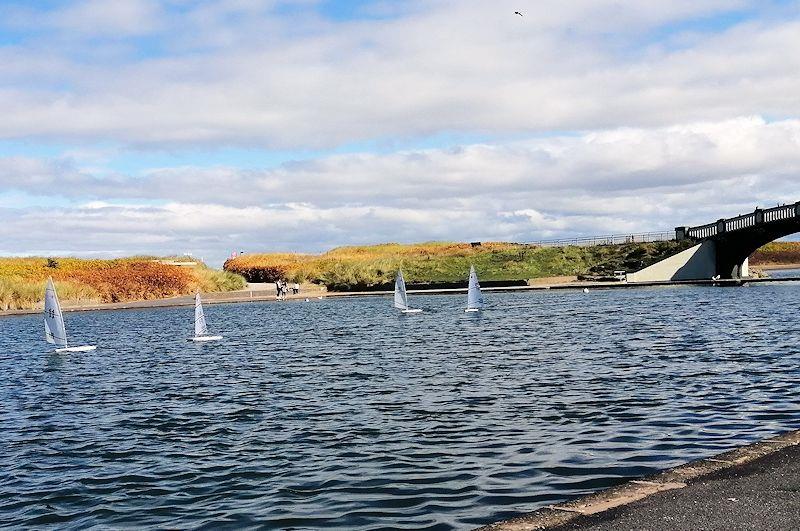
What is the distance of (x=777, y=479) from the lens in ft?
39.1

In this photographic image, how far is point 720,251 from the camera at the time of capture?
396 ft

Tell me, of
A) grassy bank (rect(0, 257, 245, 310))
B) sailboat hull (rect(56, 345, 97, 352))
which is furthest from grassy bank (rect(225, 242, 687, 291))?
sailboat hull (rect(56, 345, 97, 352))

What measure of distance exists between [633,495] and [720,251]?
117087mm

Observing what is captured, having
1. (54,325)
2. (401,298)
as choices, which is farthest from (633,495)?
(401,298)

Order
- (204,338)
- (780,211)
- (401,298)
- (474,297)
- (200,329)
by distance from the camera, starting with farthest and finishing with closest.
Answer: (780,211) → (401,298) → (474,297) → (200,329) → (204,338)

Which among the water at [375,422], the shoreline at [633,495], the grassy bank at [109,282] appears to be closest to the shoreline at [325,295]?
the grassy bank at [109,282]

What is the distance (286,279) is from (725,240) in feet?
229

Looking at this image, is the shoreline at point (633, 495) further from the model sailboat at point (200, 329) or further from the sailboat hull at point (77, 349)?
the model sailboat at point (200, 329)

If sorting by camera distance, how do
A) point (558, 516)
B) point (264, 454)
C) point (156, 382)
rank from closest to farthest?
point (558, 516), point (264, 454), point (156, 382)

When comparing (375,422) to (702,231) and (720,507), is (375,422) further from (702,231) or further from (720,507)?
(702,231)

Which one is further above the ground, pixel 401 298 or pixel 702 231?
pixel 702 231

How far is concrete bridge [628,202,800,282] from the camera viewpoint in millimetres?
113044

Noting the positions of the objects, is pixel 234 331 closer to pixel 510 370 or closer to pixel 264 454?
pixel 510 370

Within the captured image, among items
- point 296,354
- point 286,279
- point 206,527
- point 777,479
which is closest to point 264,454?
point 206,527
